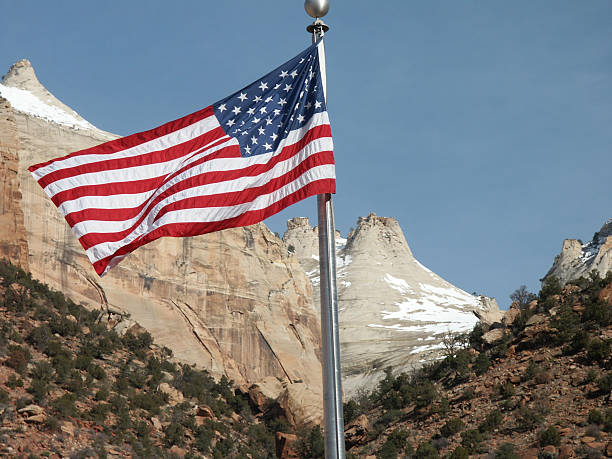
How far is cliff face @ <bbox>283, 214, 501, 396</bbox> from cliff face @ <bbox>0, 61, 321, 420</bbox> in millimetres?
9680

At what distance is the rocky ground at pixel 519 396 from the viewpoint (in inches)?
1181

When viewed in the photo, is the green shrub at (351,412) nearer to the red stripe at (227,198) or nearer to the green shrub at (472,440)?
the green shrub at (472,440)

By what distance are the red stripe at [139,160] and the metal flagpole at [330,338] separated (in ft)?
7.70

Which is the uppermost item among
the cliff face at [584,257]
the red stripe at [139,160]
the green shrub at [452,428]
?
the cliff face at [584,257]

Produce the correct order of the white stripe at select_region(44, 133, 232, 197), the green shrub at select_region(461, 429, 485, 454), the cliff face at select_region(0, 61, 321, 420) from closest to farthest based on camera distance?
the white stripe at select_region(44, 133, 232, 197) → the green shrub at select_region(461, 429, 485, 454) → the cliff face at select_region(0, 61, 321, 420)

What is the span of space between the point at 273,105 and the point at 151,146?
77.7 inches

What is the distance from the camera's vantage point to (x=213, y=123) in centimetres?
1197

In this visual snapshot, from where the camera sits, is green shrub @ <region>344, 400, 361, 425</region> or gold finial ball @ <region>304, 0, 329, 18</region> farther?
green shrub @ <region>344, 400, 361, 425</region>

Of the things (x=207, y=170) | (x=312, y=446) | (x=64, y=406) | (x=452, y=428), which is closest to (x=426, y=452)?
(x=452, y=428)

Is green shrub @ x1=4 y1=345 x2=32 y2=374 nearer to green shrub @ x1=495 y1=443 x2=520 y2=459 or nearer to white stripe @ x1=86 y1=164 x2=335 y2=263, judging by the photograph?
green shrub @ x1=495 y1=443 x2=520 y2=459

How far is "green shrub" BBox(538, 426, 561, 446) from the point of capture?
28.8 m

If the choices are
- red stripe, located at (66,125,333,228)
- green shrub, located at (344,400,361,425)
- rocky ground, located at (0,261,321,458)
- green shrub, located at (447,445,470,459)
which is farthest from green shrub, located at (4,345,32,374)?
red stripe, located at (66,125,333,228)

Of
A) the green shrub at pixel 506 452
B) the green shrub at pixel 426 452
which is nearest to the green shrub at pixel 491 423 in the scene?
the green shrub at pixel 506 452

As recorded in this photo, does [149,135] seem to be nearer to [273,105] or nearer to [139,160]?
[139,160]
